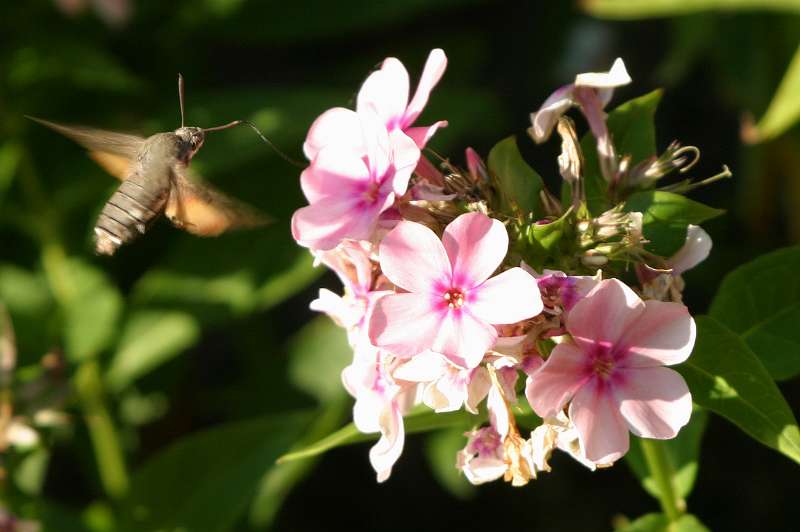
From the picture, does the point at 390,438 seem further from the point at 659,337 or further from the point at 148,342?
the point at 148,342

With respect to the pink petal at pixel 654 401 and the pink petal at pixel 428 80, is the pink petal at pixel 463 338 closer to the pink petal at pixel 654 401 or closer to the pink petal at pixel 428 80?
the pink petal at pixel 654 401

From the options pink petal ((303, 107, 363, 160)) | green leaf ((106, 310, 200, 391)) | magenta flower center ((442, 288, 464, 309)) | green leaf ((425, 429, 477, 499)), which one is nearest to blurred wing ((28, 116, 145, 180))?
pink petal ((303, 107, 363, 160))

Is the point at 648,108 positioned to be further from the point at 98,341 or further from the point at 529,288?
the point at 98,341

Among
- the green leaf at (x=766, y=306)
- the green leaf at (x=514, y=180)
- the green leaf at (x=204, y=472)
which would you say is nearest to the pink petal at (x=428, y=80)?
the green leaf at (x=514, y=180)

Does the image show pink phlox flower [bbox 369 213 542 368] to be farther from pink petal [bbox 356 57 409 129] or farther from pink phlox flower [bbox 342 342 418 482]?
pink petal [bbox 356 57 409 129]

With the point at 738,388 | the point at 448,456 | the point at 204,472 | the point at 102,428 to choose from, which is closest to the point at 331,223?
the point at 738,388

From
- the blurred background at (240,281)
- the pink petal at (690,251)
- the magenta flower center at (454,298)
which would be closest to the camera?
the magenta flower center at (454,298)
